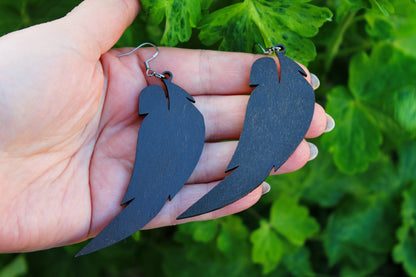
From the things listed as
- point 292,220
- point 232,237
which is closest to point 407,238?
point 292,220

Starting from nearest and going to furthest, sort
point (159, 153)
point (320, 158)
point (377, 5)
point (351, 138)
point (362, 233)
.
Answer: point (377, 5) → point (159, 153) → point (351, 138) → point (320, 158) → point (362, 233)

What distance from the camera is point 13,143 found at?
102 cm

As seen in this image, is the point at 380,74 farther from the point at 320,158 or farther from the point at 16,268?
the point at 16,268

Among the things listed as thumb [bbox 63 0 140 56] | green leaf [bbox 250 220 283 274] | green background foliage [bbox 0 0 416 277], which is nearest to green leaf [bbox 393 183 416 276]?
green background foliage [bbox 0 0 416 277]

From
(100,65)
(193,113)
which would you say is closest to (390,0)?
(193,113)

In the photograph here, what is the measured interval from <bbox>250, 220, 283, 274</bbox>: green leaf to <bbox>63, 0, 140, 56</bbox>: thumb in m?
0.86

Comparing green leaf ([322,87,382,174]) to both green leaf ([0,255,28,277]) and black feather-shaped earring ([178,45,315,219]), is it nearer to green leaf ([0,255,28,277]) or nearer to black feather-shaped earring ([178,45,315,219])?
black feather-shaped earring ([178,45,315,219])

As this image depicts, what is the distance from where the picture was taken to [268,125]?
1149mm

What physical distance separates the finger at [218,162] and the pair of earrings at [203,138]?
0.05 metres

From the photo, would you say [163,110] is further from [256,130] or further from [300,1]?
[300,1]

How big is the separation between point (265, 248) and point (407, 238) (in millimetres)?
772

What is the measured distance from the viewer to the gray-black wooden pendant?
107cm

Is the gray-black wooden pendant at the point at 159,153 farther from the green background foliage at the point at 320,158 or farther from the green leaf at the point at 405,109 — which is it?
the green leaf at the point at 405,109

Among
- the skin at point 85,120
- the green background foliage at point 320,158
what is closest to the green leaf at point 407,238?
the green background foliage at point 320,158
